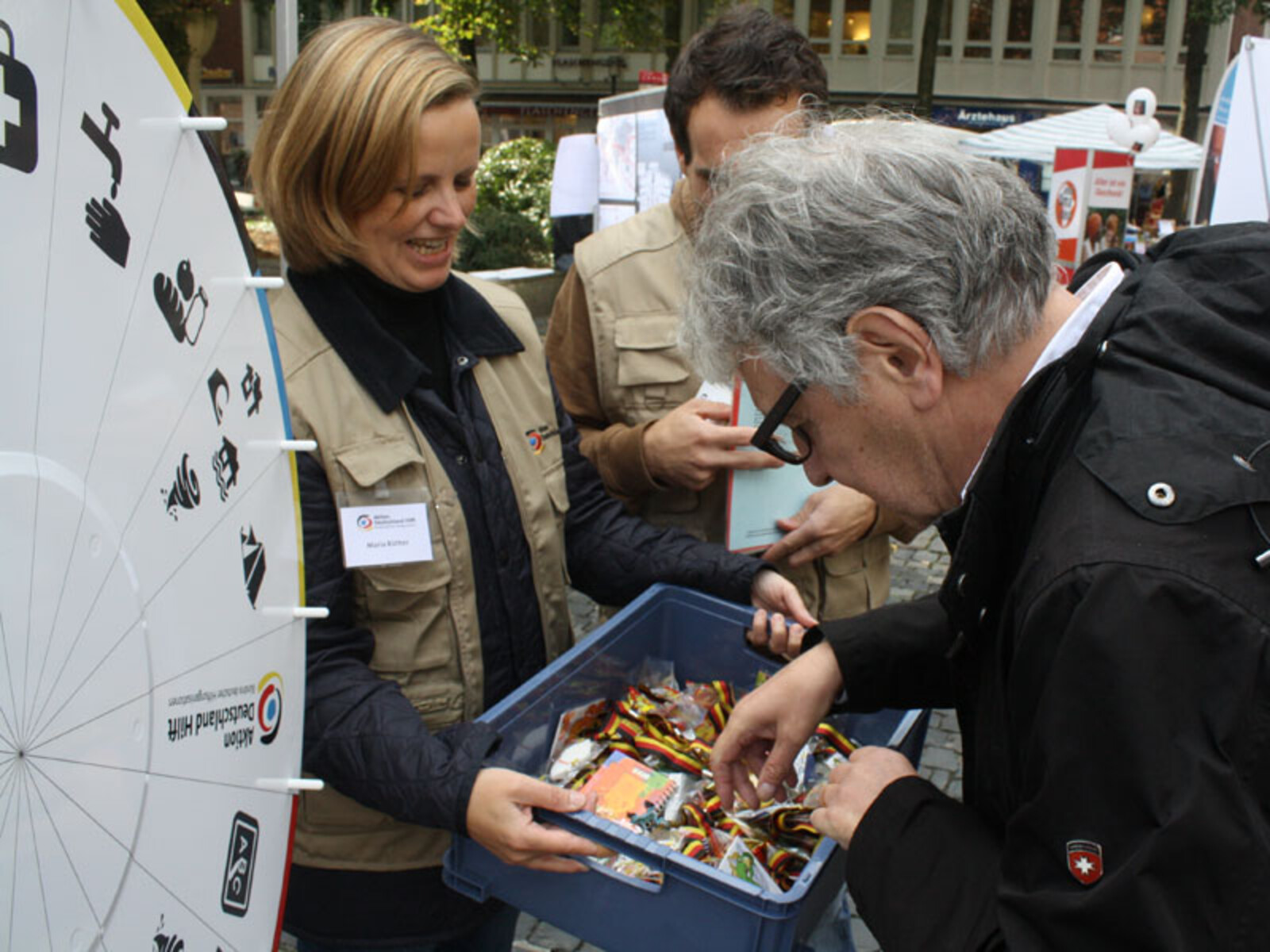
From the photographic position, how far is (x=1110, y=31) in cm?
3288

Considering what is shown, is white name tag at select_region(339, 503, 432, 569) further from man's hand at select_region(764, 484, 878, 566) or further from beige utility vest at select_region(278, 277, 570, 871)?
man's hand at select_region(764, 484, 878, 566)

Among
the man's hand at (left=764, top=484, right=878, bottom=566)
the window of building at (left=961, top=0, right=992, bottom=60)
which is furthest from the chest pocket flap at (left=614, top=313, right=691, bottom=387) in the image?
the window of building at (left=961, top=0, right=992, bottom=60)

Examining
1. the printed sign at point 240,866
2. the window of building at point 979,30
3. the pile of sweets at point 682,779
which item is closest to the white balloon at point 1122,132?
the pile of sweets at point 682,779

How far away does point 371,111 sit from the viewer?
1.53m

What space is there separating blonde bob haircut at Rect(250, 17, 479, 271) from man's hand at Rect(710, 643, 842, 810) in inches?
34.9

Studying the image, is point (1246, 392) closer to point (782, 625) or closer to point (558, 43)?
point (782, 625)

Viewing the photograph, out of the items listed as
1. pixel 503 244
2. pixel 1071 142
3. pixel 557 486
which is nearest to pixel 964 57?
pixel 1071 142

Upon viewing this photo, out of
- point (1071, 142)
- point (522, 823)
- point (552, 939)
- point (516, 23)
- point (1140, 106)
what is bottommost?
point (552, 939)

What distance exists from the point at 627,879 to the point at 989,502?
0.64 meters

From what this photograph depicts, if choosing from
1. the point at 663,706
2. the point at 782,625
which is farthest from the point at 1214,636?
the point at 663,706

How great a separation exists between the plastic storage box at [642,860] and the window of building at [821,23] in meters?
35.4

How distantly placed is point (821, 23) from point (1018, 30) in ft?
19.6

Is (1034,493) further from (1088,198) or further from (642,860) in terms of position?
(1088,198)

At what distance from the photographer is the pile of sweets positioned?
1545mm
